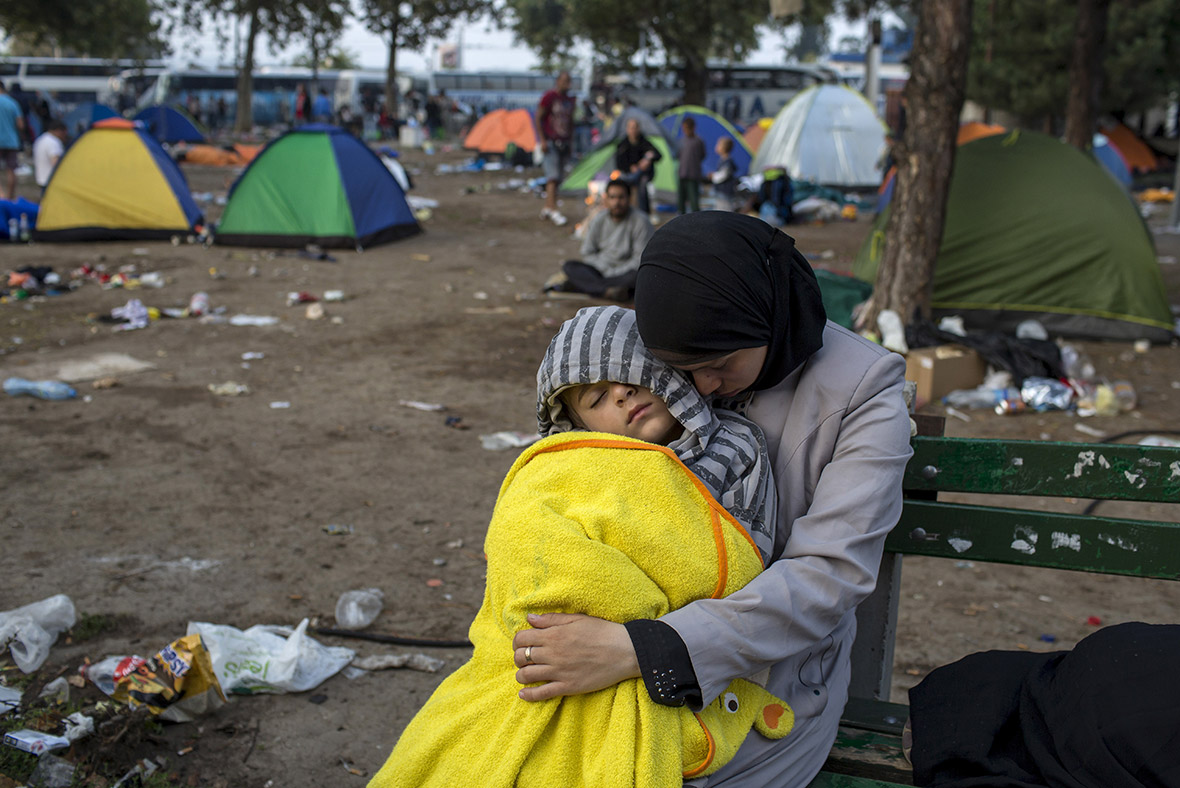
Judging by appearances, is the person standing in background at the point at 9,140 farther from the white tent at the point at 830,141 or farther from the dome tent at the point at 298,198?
the white tent at the point at 830,141

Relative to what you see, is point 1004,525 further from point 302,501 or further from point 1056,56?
point 1056,56

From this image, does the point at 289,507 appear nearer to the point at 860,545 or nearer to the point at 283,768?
the point at 283,768

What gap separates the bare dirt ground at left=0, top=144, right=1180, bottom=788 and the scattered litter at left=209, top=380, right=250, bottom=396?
11 centimetres

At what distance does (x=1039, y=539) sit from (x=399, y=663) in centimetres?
209

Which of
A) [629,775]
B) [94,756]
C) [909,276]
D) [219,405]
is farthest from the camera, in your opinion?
[909,276]

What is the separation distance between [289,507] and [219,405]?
1871 millimetres

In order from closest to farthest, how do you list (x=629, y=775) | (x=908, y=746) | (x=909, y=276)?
(x=629, y=775) → (x=908, y=746) → (x=909, y=276)

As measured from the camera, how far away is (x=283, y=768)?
2.69 meters

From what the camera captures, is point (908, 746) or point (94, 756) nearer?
point (908, 746)

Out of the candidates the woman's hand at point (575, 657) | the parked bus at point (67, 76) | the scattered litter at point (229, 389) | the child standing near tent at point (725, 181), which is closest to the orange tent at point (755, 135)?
the child standing near tent at point (725, 181)

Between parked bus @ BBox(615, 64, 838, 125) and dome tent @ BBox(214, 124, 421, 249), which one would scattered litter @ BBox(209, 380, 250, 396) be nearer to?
dome tent @ BBox(214, 124, 421, 249)

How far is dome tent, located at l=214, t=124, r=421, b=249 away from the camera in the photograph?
11.6 meters

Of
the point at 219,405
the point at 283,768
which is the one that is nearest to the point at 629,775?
the point at 283,768

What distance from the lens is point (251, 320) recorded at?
8336 mm
